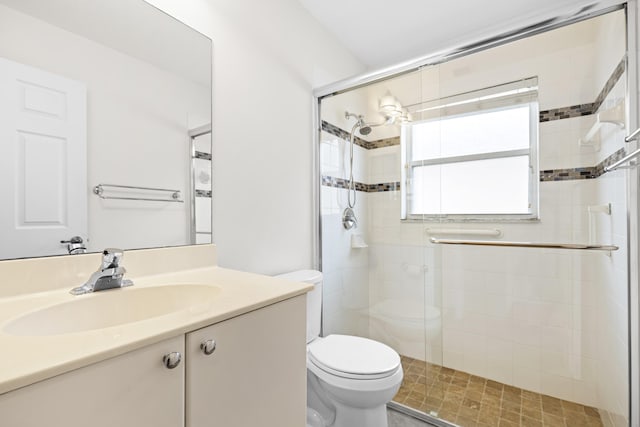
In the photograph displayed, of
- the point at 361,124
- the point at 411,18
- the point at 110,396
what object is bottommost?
the point at 110,396

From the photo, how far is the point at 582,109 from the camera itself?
1.80m

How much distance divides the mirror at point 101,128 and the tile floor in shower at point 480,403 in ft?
4.94

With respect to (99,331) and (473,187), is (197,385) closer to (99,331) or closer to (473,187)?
(99,331)

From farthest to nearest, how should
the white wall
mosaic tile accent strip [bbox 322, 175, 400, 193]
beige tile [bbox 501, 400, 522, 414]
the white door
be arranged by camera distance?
mosaic tile accent strip [bbox 322, 175, 400, 193]
beige tile [bbox 501, 400, 522, 414]
the white wall
the white door

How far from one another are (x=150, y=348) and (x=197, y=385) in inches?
5.7

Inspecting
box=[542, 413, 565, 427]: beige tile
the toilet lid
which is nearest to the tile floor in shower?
box=[542, 413, 565, 427]: beige tile

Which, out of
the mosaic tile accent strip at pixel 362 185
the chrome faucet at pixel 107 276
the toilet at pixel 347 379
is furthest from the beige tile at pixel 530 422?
the chrome faucet at pixel 107 276

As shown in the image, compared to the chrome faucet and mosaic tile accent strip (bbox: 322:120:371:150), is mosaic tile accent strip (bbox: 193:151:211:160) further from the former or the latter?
mosaic tile accent strip (bbox: 322:120:371:150)

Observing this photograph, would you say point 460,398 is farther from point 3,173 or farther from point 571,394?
point 3,173

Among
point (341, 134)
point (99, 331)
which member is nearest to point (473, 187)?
point (341, 134)

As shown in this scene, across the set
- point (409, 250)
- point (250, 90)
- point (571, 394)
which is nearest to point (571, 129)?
point (409, 250)

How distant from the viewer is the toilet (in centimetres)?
132

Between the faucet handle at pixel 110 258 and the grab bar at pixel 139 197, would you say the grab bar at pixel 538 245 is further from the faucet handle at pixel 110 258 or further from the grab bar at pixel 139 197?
the faucet handle at pixel 110 258

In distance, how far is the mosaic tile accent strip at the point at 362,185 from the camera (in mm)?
2059
